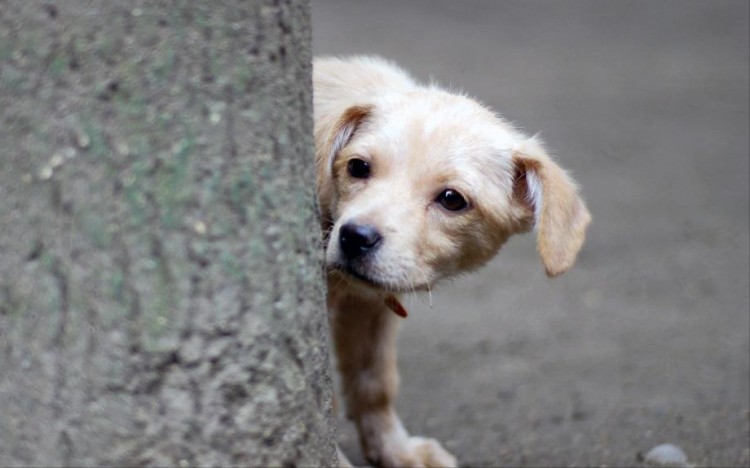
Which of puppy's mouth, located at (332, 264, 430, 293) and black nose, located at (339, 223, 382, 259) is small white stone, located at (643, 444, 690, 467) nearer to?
puppy's mouth, located at (332, 264, 430, 293)

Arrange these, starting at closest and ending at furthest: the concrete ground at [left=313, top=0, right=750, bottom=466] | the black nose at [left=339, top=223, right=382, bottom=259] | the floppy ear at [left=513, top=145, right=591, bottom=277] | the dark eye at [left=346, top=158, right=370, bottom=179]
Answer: the black nose at [left=339, top=223, right=382, bottom=259]
the floppy ear at [left=513, top=145, right=591, bottom=277]
the dark eye at [left=346, top=158, right=370, bottom=179]
the concrete ground at [left=313, top=0, right=750, bottom=466]

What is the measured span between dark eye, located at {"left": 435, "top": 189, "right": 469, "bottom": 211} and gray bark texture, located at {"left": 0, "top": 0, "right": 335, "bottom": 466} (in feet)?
4.15

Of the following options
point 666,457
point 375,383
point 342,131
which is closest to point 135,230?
point 342,131

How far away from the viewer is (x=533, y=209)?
3.70 metres

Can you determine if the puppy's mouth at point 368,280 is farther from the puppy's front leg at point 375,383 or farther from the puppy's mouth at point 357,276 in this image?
the puppy's front leg at point 375,383

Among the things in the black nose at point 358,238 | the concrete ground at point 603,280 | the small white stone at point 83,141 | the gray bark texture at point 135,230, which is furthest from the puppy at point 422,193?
the small white stone at point 83,141

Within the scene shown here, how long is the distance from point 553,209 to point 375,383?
3.68 feet

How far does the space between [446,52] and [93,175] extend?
1052cm

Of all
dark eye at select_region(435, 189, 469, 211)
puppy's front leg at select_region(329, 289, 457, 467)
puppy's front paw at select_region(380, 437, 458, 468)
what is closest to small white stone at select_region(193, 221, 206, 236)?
dark eye at select_region(435, 189, 469, 211)

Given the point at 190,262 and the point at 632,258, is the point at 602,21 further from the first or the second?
the point at 190,262

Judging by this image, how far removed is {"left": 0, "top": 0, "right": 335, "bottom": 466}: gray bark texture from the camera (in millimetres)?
2133

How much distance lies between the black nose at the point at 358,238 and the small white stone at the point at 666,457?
1606 mm

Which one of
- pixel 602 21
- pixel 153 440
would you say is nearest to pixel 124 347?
pixel 153 440

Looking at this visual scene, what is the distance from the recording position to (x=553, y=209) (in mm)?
3443
